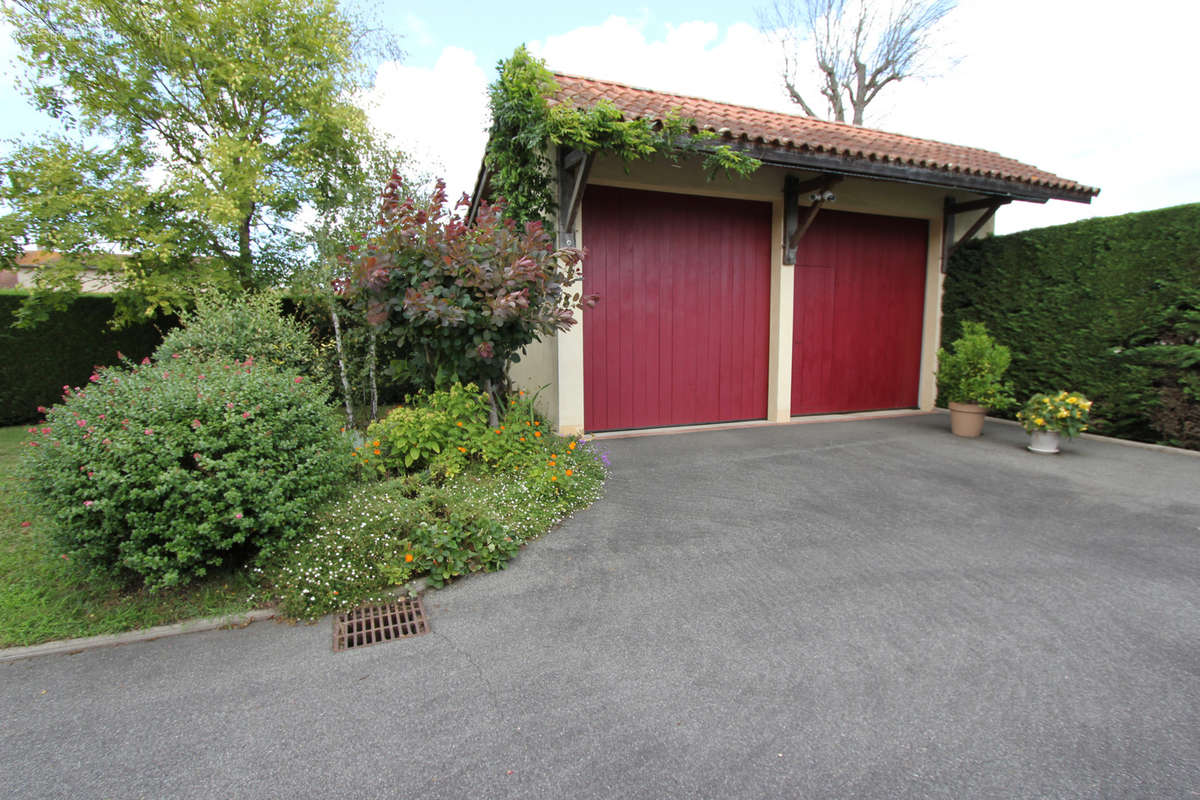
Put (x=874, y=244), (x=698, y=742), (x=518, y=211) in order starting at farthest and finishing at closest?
(x=874, y=244) < (x=518, y=211) < (x=698, y=742)

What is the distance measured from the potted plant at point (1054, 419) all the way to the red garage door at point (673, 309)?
2.79m

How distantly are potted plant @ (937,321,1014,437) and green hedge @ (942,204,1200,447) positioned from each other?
107 cm

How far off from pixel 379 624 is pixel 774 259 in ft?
19.7

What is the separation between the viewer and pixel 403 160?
8898 mm

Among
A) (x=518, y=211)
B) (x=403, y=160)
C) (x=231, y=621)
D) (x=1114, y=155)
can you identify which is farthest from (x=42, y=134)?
(x=1114, y=155)

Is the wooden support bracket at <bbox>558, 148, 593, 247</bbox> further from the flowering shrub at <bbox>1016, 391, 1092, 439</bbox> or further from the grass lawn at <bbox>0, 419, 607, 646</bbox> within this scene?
the flowering shrub at <bbox>1016, 391, 1092, 439</bbox>

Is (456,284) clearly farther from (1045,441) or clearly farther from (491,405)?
(1045,441)

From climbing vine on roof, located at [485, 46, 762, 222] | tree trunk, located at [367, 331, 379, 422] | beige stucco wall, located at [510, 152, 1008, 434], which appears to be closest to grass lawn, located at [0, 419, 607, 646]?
beige stucco wall, located at [510, 152, 1008, 434]

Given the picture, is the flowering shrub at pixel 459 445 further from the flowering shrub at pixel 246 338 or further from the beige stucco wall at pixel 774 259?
the flowering shrub at pixel 246 338

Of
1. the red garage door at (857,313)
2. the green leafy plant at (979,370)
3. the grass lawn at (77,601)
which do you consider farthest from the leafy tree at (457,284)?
the green leafy plant at (979,370)

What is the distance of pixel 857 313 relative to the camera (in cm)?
739

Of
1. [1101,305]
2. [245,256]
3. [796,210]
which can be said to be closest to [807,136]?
[796,210]

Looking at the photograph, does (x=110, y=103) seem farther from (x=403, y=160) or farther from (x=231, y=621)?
(x=231, y=621)

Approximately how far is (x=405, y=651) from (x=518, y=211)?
14.3ft
